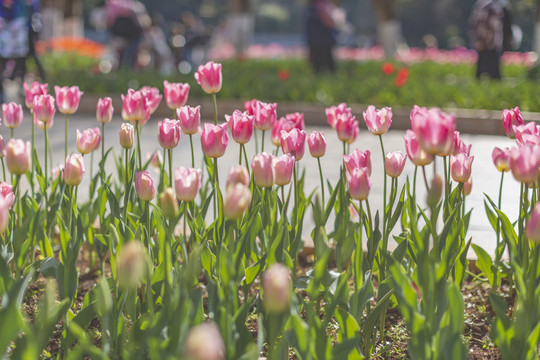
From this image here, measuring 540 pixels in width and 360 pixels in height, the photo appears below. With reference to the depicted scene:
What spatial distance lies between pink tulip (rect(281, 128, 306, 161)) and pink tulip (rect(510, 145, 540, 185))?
0.62 meters

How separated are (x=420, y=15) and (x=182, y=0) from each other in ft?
48.0

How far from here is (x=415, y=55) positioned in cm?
1741

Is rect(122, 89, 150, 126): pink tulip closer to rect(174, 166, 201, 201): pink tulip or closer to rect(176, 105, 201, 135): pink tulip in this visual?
rect(176, 105, 201, 135): pink tulip

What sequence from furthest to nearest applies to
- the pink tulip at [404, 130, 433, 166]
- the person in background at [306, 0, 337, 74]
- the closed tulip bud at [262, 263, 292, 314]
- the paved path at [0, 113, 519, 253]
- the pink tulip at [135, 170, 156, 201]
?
the person in background at [306, 0, 337, 74], the paved path at [0, 113, 519, 253], the pink tulip at [135, 170, 156, 201], the pink tulip at [404, 130, 433, 166], the closed tulip bud at [262, 263, 292, 314]

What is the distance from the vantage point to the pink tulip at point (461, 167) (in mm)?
2014

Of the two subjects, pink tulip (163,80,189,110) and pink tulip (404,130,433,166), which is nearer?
pink tulip (404,130,433,166)

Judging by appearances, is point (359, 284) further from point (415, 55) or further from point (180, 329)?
point (415, 55)

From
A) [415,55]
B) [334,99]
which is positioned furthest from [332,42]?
[415,55]

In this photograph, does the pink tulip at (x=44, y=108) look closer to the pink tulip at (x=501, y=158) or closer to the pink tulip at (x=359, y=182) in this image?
the pink tulip at (x=359, y=182)

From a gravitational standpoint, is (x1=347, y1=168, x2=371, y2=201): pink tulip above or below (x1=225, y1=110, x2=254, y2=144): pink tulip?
below

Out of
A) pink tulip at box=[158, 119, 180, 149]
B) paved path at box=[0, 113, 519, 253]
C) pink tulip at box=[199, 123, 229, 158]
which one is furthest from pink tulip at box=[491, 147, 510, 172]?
paved path at box=[0, 113, 519, 253]

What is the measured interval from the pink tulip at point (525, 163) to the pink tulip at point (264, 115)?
838 mm

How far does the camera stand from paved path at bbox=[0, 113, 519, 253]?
14.5ft

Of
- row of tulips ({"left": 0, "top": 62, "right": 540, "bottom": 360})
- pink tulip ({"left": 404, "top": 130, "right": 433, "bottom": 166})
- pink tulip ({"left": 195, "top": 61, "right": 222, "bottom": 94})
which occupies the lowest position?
row of tulips ({"left": 0, "top": 62, "right": 540, "bottom": 360})
